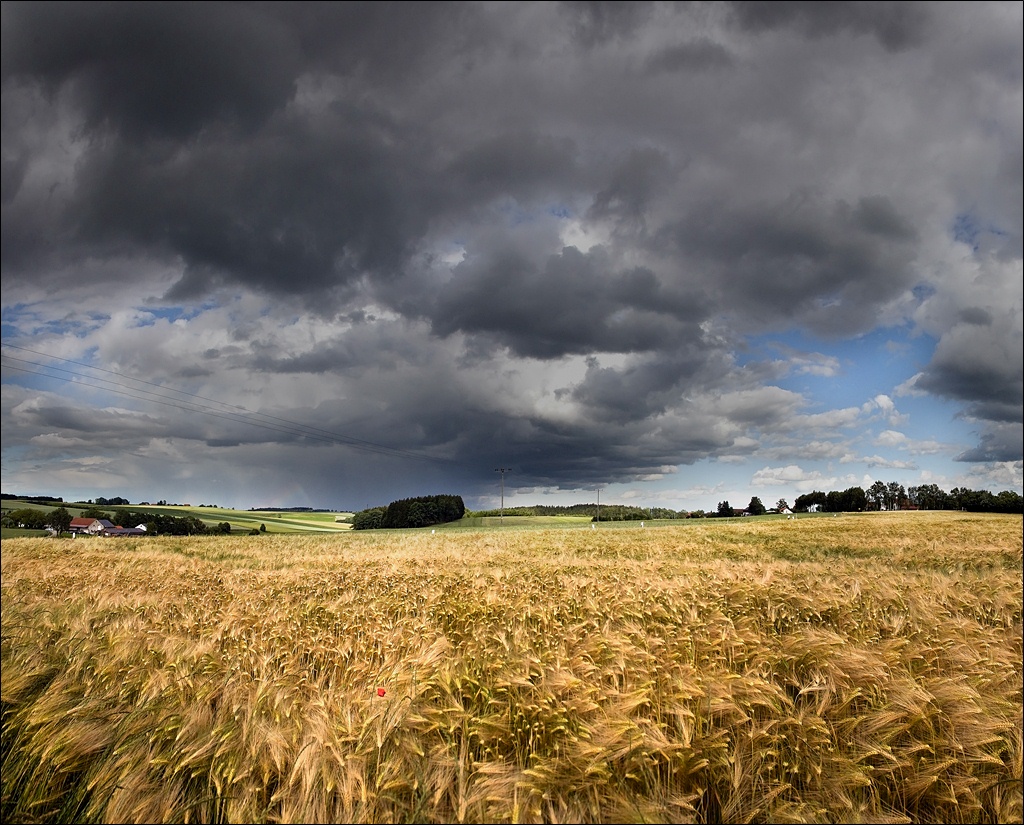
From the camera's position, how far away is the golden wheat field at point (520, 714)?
321cm

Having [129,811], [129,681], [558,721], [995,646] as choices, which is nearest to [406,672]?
[558,721]

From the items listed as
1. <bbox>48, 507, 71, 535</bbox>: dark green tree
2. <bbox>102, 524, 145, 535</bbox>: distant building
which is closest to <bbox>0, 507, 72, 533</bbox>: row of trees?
<bbox>48, 507, 71, 535</bbox>: dark green tree

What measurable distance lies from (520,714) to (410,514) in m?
81.7

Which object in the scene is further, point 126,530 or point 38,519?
point 126,530

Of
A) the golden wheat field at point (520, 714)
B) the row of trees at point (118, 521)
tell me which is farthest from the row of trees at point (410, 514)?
the golden wheat field at point (520, 714)

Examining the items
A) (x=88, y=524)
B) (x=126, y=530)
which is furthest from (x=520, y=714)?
(x=88, y=524)

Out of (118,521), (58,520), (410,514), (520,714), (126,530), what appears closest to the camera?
(520,714)

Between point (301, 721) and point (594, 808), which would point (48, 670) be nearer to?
point (301, 721)

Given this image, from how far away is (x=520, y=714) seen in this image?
12.3ft

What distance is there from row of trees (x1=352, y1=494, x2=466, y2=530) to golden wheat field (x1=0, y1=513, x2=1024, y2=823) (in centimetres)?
7660

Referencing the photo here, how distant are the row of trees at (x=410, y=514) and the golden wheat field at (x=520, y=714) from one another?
251 feet

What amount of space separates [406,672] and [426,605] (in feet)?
8.42

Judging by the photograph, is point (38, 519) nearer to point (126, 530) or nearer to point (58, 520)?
point (58, 520)

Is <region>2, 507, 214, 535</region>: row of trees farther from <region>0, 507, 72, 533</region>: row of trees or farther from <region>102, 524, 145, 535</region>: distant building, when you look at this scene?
<region>102, 524, 145, 535</region>: distant building
